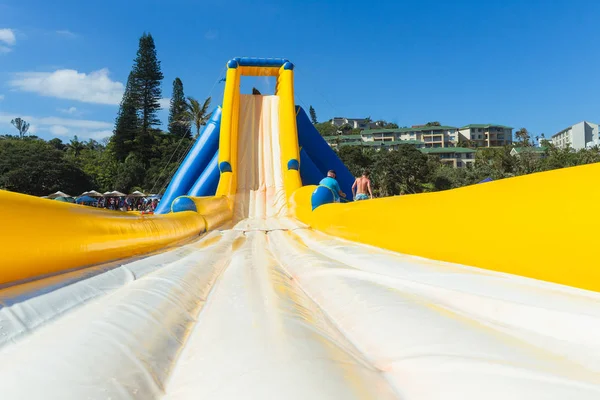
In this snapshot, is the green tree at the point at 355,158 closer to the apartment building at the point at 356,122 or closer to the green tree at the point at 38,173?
the green tree at the point at 38,173

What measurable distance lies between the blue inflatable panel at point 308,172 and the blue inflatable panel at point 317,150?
42cm

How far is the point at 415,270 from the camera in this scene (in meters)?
1.25

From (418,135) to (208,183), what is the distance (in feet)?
150

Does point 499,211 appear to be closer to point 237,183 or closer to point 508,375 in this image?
point 508,375

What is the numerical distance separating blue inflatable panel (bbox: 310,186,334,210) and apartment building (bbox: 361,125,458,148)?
44.4 m

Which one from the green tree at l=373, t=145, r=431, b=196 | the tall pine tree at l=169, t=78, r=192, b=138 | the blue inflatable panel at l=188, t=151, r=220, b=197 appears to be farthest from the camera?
the tall pine tree at l=169, t=78, r=192, b=138

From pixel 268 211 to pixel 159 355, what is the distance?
4.38 metres

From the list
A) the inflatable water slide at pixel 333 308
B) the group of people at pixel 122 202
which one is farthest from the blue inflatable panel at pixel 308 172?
the group of people at pixel 122 202

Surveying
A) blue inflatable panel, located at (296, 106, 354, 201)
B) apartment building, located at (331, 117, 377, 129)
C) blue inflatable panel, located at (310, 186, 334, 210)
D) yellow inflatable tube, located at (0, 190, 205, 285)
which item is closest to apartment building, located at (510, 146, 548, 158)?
blue inflatable panel, located at (296, 106, 354, 201)

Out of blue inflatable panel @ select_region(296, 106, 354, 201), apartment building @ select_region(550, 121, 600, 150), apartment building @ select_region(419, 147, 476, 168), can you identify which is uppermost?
apartment building @ select_region(550, 121, 600, 150)

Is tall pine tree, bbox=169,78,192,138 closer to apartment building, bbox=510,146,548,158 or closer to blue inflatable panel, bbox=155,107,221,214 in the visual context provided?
apartment building, bbox=510,146,548,158

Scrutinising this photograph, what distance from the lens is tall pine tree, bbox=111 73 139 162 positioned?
84.2 feet

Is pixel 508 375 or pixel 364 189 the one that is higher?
pixel 364 189

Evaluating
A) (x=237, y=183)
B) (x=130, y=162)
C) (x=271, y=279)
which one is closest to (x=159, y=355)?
(x=271, y=279)
